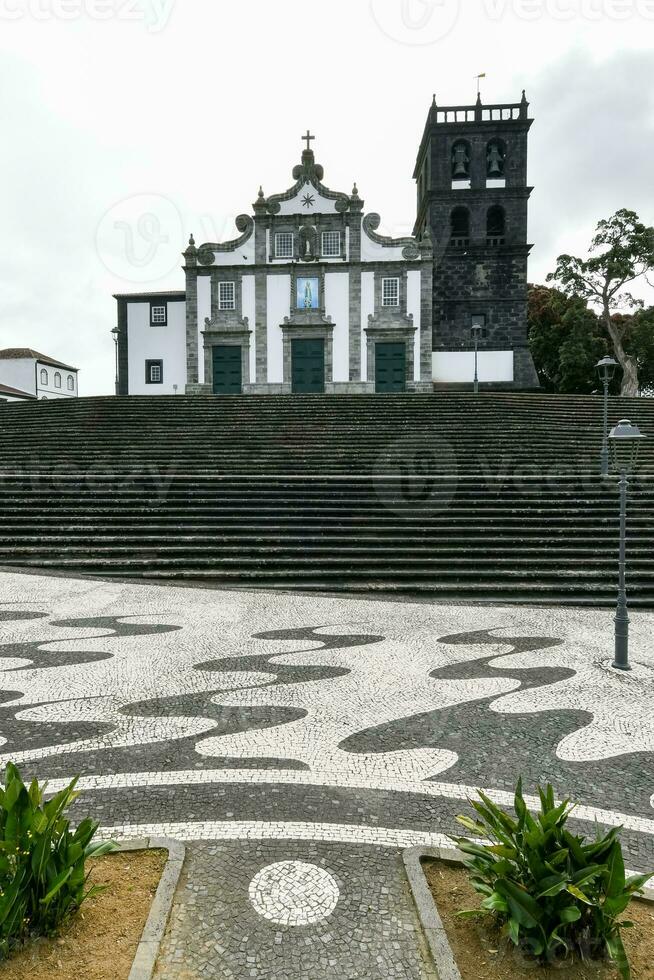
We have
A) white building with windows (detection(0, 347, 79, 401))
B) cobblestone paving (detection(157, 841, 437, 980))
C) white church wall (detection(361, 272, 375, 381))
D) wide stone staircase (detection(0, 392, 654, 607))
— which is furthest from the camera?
white building with windows (detection(0, 347, 79, 401))

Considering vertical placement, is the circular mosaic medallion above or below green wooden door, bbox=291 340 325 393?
below

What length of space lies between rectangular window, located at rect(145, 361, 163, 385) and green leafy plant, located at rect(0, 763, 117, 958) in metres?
33.2

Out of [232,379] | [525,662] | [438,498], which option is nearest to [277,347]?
[232,379]

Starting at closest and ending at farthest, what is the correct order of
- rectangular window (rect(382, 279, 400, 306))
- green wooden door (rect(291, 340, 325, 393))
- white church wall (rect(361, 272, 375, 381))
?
white church wall (rect(361, 272, 375, 381)) < rectangular window (rect(382, 279, 400, 306)) < green wooden door (rect(291, 340, 325, 393))

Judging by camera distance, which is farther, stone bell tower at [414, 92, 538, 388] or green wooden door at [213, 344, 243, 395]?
stone bell tower at [414, 92, 538, 388]

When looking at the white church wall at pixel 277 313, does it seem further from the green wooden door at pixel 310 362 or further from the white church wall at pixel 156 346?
the white church wall at pixel 156 346

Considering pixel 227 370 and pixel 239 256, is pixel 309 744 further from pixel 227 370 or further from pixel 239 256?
pixel 239 256

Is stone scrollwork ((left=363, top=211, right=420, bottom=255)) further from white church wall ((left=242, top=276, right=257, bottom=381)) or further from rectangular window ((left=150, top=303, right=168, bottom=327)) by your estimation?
rectangular window ((left=150, top=303, right=168, bottom=327))

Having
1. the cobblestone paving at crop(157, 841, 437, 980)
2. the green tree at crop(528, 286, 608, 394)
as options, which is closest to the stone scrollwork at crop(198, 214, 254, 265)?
the green tree at crop(528, 286, 608, 394)

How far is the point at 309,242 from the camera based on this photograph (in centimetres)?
3250

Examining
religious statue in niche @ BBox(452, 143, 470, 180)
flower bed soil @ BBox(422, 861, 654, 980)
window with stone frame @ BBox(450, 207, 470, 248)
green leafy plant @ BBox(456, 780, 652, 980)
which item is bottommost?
flower bed soil @ BBox(422, 861, 654, 980)

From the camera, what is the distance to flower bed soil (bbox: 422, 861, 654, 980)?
2.83 meters

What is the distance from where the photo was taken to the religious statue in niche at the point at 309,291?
107 ft

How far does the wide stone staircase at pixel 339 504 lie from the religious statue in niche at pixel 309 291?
487 inches
